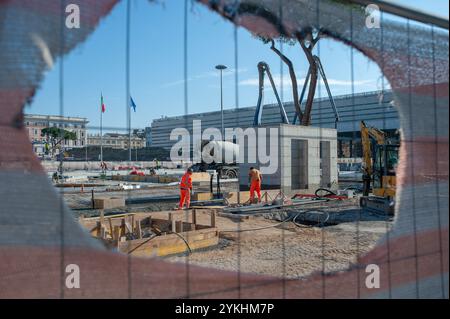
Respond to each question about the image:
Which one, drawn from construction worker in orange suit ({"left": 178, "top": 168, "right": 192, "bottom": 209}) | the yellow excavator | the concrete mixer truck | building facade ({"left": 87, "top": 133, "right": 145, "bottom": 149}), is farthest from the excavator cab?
the concrete mixer truck

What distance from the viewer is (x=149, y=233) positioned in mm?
9211

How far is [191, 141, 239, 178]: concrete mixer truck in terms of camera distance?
29359 millimetres

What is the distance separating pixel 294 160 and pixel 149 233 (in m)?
10.8

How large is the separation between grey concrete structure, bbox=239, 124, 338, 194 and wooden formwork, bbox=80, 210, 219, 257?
7067 millimetres

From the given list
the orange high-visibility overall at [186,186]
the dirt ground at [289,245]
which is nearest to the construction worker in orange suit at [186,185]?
the orange high-visibility overall at [186,186]

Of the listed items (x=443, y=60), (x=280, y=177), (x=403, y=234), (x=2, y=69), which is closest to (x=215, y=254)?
(x=403, y=234)

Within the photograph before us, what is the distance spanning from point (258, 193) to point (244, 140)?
13.1ft

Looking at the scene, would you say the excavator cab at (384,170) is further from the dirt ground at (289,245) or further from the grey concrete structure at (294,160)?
the grey concrete structure at (294,160)

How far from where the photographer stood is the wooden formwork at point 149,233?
6742 mm

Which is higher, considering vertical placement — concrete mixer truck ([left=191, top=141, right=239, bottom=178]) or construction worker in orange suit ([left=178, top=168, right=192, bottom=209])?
concrete mixer truck ([left=191, top=141, right=239, bottom=178])

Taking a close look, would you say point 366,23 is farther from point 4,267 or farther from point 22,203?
point 4,267

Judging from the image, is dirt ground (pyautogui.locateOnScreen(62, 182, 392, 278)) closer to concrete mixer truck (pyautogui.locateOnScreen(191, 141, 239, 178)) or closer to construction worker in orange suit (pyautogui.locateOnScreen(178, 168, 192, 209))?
construction worker in orange suit (pyautogui.locateOnScreen(178, 168, 192, 209))

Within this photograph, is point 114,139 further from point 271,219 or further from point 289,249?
point 271,219
